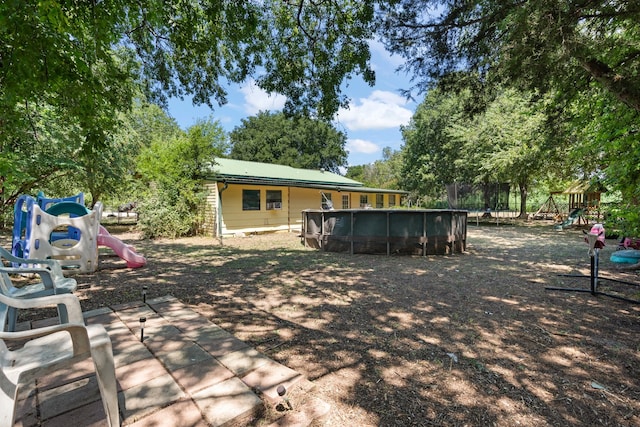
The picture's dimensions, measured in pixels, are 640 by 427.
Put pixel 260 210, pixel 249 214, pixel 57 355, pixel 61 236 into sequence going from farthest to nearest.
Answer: pixel 260 210
pixel 249 214
pixel 61 236
pixel 57 355

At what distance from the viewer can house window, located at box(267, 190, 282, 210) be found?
1578 cm

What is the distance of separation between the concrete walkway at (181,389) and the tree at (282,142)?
36618mm

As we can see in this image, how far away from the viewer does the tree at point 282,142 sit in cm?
3891

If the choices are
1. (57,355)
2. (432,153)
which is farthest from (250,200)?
(432,153)

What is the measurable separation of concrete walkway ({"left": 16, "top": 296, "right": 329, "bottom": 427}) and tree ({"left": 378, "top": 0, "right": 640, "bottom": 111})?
4.89m

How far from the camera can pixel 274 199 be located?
16.0 metres

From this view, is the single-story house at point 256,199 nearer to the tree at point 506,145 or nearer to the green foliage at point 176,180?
the green foliage at point 176,180

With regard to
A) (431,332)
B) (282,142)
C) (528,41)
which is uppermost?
(282,142)

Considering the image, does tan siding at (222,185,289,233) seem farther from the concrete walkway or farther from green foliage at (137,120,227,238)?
the concrete walkway

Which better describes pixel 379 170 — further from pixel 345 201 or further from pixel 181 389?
pixel 181 389

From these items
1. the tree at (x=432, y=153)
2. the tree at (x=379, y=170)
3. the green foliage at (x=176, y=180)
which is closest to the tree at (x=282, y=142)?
the tree at (x=432, y=153)

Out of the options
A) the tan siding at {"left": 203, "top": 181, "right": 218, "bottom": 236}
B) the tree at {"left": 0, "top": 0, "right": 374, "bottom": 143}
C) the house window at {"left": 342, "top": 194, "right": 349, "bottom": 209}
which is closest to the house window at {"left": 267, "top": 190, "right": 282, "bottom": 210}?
the tan siding at {"left": 203, "top": 181, "right": 218, "bottom": 236}

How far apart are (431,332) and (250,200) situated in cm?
1264

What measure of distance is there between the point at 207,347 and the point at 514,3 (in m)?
5.62
